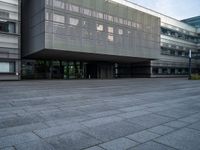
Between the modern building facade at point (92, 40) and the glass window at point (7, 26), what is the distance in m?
2.90

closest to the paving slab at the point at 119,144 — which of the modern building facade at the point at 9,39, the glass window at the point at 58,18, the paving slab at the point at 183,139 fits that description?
the paving slab at the point at 183,139

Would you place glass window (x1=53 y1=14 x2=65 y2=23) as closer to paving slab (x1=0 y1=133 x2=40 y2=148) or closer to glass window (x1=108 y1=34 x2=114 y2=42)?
glass window (x1=108 y1=34 x2=114 y2=42)

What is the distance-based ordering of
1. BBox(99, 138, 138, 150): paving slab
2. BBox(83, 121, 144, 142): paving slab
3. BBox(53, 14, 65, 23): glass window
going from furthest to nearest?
BBox(53, 14, 65, 23): glass window → BBox(83, 121, 144, 142): paving slab → BBox(99, 138, 138, 150): paving slab

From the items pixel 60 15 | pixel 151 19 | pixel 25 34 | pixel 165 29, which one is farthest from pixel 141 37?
pixel 25 34

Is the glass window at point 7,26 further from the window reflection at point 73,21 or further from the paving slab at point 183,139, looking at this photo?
the paving slab at point 183,139

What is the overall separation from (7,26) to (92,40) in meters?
12.8

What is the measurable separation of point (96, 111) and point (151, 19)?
38.4m

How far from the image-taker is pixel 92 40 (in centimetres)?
3080

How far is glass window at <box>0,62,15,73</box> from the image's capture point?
87.9ft

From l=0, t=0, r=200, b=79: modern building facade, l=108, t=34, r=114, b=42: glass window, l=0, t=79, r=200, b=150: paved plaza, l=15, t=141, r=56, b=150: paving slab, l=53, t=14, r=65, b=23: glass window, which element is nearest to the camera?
l=15, t=141, r=56, b=150: paving slab

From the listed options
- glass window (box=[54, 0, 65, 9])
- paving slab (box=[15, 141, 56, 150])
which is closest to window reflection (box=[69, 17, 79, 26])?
glass window (box=[54, 0, 65, 9])

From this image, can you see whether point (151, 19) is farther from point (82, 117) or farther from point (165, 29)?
point (82, 117)

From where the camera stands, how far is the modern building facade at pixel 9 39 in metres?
26.8

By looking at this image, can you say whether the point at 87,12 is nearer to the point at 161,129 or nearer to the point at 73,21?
the point at 73,21
